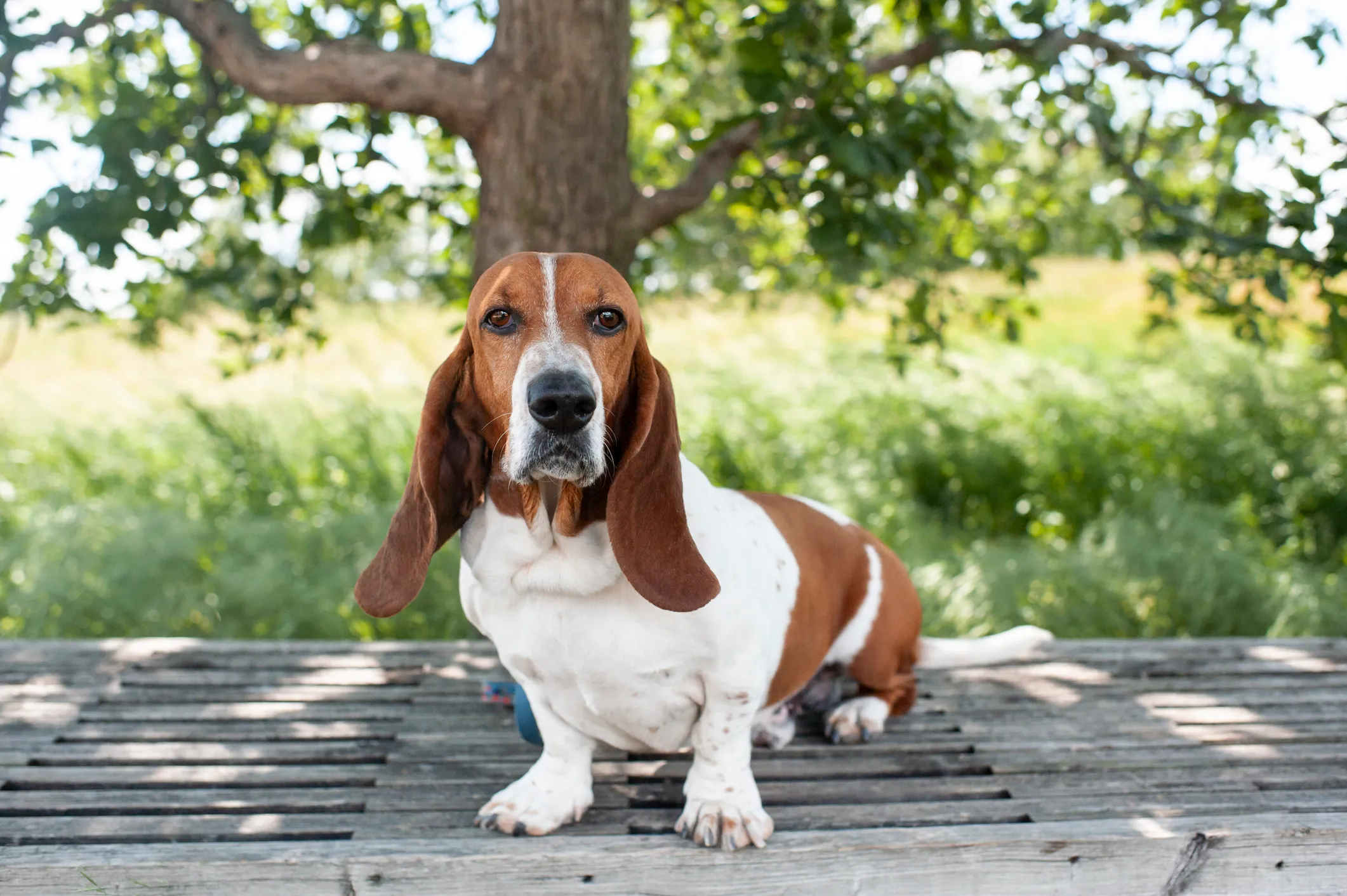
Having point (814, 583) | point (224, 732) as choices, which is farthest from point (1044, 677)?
point (224, 732)

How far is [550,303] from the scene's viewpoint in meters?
1.97

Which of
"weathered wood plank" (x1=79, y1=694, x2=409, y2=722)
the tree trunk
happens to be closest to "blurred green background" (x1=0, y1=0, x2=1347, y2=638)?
the tree trunk

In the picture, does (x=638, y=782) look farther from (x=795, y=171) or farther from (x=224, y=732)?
(x=795, y=171)

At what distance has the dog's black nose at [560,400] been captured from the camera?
5.95 ft

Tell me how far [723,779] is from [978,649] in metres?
1.23

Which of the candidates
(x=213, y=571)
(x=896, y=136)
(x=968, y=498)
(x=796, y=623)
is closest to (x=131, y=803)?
(x=796, y=623)

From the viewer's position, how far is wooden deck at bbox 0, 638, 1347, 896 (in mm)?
2143

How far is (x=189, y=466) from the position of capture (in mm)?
6613

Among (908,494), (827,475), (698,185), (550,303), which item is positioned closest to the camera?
(550,303)

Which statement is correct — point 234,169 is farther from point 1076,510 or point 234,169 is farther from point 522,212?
point 1076,510

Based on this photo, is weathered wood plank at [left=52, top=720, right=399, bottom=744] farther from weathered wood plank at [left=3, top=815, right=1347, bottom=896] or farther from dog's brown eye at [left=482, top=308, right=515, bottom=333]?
dog's brown eye at [left=482, top=308, right=515, bottom=333]

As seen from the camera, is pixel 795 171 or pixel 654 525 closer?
pixel 654 525

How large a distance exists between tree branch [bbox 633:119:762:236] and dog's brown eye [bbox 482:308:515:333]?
5.28 feet

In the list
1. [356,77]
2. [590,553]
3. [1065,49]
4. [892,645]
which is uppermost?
[1065,49]
